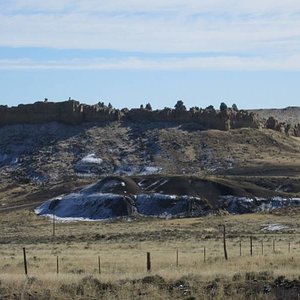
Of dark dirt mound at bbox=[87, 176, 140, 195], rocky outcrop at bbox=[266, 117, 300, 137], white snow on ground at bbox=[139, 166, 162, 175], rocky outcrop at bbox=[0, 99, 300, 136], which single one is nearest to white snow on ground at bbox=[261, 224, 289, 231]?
dark dirt mound at bbox=[87, 176, 140, 195]

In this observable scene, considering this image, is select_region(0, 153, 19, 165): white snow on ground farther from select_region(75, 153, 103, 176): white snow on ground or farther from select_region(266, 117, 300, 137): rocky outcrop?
select_region(266, 117, 300, 137): rocky outcrop

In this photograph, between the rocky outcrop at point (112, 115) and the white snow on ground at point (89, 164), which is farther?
the rocky outcrop at point (112, 115)

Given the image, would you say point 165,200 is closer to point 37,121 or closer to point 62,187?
point 62,187

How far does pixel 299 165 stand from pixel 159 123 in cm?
2899

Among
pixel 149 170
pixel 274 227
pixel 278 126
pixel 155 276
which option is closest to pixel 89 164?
pixel 149 170

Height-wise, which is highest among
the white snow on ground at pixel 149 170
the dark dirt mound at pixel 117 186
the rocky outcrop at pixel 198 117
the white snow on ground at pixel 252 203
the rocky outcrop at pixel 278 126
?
the rocky outcrop at pixel 198 117

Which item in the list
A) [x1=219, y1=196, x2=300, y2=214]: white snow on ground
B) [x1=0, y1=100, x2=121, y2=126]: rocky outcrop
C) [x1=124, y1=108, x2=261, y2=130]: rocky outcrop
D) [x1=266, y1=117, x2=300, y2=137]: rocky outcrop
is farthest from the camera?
[x1=266, y1=117, x2=300, y2=137]: rocky outcrop

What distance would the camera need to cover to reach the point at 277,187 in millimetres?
95812

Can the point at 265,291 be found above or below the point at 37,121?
below

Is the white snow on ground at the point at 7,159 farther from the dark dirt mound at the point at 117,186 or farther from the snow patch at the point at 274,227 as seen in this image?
the snow patch at the point at 274,227

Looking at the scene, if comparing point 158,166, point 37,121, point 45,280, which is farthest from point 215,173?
point 45,280

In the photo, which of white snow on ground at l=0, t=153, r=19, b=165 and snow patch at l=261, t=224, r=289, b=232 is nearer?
snow patch at l=261, t=224, r=289, b=232

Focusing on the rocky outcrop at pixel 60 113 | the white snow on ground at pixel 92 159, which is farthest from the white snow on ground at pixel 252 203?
the rocky outcrop at pixel 60 113

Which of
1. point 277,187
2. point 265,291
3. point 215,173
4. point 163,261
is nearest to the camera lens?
point 265,291
